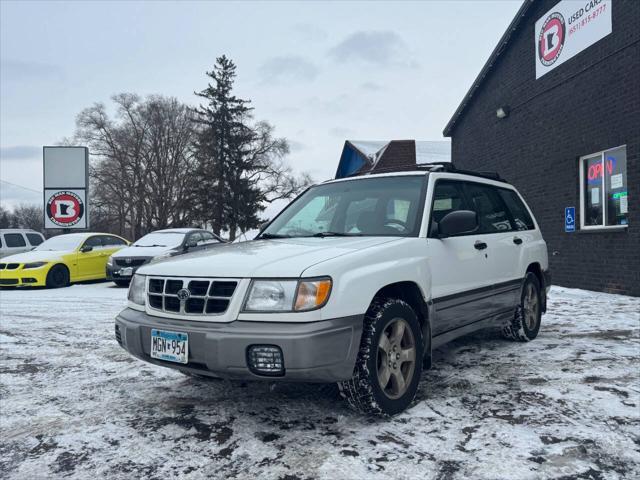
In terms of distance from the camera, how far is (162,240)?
43.8ft

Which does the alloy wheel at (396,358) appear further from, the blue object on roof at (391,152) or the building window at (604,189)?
the blue object on roof at (391,152)

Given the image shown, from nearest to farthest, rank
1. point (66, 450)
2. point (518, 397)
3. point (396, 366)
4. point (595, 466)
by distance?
point (595, 466)
point (66, 450)
point (396, 366)
point (518, 397)

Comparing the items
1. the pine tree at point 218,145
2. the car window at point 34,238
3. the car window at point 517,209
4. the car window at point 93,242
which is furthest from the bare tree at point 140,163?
the car window at point 517,209

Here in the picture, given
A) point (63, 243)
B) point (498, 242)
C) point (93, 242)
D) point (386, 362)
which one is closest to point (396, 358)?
point (386, 362)

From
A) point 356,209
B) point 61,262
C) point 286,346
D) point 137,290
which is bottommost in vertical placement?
point 286,346

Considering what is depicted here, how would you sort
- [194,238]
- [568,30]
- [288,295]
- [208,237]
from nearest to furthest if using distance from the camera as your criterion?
1. [288,295]
2. [568,30]
3. [194,238]
4. [208,237]

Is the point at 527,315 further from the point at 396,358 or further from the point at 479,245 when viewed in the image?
the point at 396,358

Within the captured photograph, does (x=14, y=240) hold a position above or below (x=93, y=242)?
above

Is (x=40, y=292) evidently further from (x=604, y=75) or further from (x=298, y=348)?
(x=604, y=75)

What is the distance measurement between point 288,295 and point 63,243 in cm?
1264

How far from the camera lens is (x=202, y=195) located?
43656 millimetres

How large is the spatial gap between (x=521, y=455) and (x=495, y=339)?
3.12 meters

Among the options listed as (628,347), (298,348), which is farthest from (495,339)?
(298,348)

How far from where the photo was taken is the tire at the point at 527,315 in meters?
5.45
